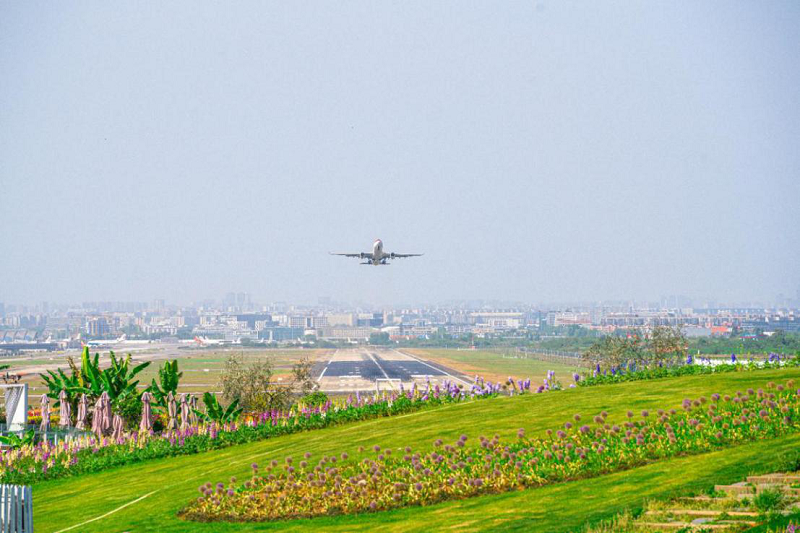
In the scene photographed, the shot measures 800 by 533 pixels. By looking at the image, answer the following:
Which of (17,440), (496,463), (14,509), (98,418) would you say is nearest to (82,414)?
(98,418)

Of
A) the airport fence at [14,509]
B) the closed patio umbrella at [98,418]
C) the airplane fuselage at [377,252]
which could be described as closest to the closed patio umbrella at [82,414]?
the closed patio umbrella at [98,418]

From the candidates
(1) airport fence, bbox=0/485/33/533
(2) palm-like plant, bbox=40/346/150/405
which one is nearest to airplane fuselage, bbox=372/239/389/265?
(2) palm-like plant, bbox=40/346/150/405

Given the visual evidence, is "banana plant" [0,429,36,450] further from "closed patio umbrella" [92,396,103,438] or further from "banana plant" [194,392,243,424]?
"banana plant" [194,392,243,424]

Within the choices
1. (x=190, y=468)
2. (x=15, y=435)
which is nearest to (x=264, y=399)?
(x=15, y=435)

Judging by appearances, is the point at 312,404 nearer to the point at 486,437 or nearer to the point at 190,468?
the point at 190,468

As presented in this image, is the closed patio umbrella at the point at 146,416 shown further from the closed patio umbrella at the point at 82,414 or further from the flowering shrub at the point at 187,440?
the closed patio umbrella at the point at 82,414

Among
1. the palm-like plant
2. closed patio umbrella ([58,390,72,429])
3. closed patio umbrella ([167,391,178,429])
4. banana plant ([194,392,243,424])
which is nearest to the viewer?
closed patio umbrella ([167,391,178,429])
